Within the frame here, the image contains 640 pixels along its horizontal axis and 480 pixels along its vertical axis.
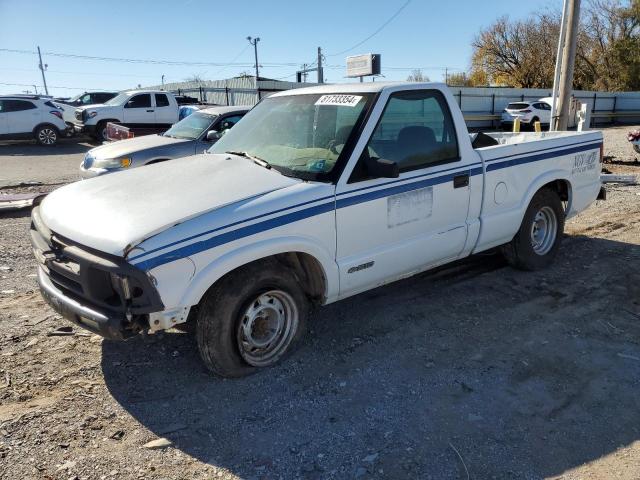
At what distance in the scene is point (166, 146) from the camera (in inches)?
344

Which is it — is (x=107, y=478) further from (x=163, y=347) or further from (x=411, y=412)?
(x=411, y=412)

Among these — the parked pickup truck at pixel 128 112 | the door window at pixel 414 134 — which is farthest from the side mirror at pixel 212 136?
the parked pickup truck at pixel 128 112

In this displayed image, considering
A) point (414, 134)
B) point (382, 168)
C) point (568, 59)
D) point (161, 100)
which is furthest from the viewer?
point (161, 100)

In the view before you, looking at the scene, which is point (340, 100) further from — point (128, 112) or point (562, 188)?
point (128, 112)

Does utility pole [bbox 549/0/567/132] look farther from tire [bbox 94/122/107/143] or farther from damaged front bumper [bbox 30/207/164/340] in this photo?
tire [bbox 94/122/107/143]

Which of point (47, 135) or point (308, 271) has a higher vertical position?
point (47, 135)

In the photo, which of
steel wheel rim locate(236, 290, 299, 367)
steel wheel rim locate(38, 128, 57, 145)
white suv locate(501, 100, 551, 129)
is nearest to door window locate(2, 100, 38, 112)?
steel wheel rim locate(38, 128, 57, 145)

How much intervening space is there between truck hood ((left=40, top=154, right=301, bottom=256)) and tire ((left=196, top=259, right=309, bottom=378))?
1.71 ft

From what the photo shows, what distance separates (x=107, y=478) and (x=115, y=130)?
11.2m

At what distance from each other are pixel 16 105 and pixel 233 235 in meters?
18.7

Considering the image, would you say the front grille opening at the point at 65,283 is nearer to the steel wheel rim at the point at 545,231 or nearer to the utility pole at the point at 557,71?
the steel wheel rim at the point at 545,231

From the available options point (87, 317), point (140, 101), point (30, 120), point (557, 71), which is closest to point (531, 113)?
point (557, 71)

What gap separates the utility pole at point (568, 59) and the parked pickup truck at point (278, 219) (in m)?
6.01

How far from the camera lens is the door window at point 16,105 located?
18062 millimetres
